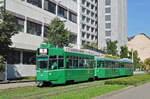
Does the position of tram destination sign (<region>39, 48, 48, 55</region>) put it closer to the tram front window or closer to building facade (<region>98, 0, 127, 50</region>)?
the tram front window

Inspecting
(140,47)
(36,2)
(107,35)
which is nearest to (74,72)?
(36,2)

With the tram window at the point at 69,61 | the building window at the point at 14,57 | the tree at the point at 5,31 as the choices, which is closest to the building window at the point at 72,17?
the building window at the point at 14,57

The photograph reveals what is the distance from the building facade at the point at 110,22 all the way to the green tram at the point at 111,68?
168 feet

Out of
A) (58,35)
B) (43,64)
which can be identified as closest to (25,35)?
(58,35)

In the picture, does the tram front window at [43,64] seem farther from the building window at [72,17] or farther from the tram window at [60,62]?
the building window at [72,17]

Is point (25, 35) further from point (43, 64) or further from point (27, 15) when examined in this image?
point (43, 64)

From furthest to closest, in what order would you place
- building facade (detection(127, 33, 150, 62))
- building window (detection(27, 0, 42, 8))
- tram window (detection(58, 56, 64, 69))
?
building facade (detection(127, 33, 150, 62))
building window (detection(27, 0, 42, 8))
tram window (detection(58, 56, 64, 69))

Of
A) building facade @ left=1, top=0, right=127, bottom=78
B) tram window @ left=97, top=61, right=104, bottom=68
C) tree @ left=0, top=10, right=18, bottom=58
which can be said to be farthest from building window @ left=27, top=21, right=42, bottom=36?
tram window @ left=97, top=61, right=104, bottom=68

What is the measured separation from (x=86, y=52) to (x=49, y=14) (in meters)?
20.0

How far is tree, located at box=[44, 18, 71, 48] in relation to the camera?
33.2 metres

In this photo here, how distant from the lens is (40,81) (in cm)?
1884

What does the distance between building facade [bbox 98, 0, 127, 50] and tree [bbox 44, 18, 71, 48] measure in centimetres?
5787

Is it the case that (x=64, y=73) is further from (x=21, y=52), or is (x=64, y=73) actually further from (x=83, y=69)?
(x=21, y=52)

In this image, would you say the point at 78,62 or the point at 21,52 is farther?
the point at 21,52
